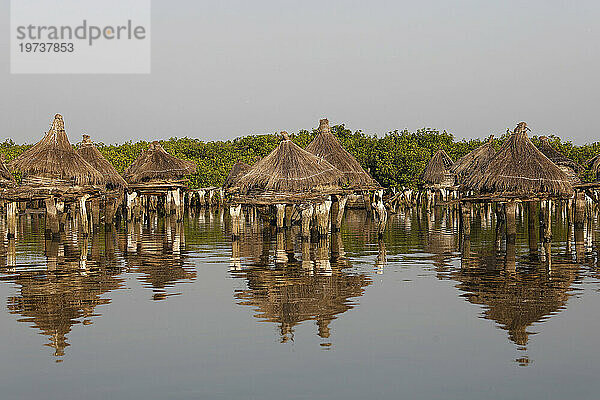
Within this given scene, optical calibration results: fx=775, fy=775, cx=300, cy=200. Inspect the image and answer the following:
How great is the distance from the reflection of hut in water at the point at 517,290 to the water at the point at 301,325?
4cm

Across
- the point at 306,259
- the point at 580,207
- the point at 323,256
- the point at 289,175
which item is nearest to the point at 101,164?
the point at 289,175

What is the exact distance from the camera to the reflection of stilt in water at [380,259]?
1795 centimetres

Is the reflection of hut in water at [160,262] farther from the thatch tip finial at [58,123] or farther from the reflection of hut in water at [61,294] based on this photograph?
the thatch tip finial at [58,123]

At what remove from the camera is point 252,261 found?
1950cm

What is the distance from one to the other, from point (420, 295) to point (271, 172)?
1099cm

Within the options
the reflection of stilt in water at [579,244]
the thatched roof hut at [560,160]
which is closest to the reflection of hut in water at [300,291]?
the reflection of stilt in water at [579,244]

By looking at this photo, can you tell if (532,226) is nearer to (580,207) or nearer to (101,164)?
(580,207)

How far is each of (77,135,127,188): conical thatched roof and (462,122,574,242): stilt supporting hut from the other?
566 inches

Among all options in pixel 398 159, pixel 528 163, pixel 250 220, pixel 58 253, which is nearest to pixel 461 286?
pixel 528 163

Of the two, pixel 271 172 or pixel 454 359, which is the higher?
pixel 271 172

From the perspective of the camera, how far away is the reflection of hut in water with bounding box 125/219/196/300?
1604cm

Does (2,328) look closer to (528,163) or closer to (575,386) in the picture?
(575,386)

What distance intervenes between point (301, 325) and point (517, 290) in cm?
485

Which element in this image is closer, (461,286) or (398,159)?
(461,286)
